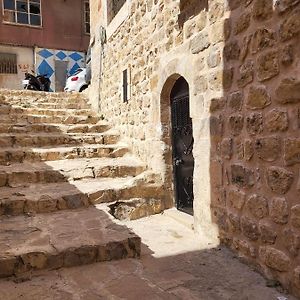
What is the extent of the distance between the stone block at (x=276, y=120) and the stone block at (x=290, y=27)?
0.48 metres

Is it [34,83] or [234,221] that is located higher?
[34,83]

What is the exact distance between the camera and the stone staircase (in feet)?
8.57

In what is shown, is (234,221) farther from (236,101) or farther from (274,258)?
(236,101)

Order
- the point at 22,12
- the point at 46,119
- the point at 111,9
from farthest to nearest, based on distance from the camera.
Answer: the point at 22,12, the point at 111,9, the point at 46,119

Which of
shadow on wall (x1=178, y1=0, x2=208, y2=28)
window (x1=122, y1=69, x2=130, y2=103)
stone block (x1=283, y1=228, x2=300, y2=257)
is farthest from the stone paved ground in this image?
window (x1=122, y1=69, x2=130, y2=103)

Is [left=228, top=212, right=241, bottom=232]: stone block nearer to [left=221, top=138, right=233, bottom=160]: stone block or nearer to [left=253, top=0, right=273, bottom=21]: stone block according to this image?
[left=221, top=138, right=233, bottom=160]: stone block

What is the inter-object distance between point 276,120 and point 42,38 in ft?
48.4

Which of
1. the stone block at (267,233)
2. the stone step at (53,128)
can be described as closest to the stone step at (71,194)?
the stone step at (53,128)

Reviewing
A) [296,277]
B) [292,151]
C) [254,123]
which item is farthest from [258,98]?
[296,277]

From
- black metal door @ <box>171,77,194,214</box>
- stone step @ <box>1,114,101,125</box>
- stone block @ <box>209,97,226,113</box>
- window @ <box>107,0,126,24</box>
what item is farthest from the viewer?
window @ <box>107,0,126,24</box>

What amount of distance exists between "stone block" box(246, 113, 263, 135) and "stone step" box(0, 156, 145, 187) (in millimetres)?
2393

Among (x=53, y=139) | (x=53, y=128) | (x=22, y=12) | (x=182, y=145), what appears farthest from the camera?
(x=22, y=12)

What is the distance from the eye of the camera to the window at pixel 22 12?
14.3 metres

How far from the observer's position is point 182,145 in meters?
4.09
